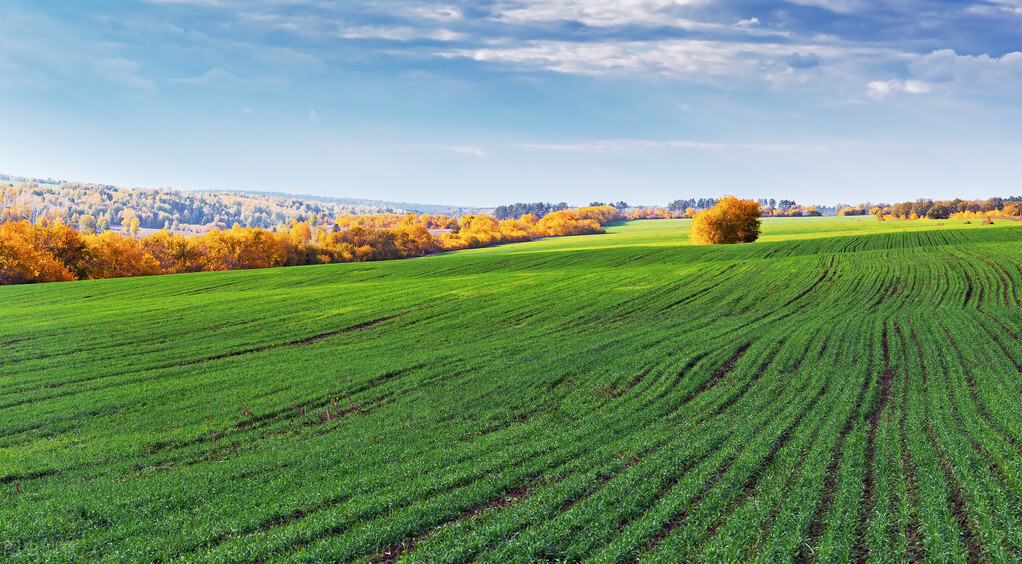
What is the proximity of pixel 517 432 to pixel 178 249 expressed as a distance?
79.5 meters

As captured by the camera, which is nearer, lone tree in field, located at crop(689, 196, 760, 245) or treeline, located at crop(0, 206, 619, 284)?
treeline, located at crop(0, 206, 619, 284)

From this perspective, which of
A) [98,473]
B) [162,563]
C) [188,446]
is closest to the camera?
[162,563]

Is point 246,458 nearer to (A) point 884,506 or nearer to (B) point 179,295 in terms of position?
(A) point 884,506

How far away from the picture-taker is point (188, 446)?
53.1ft

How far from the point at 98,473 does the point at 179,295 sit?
37.6m

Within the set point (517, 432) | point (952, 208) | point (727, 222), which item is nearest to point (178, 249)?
point (517, 432)

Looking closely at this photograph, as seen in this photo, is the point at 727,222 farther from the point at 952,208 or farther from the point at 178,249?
the point at 952,208

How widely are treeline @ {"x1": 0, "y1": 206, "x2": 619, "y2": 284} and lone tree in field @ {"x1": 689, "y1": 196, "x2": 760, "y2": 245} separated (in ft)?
195

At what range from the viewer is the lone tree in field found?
3720 inches

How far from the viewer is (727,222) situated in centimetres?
9444

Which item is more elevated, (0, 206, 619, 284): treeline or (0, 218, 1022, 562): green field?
(0, 206, 619, 284): treeline

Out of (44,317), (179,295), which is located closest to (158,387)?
(44,317)

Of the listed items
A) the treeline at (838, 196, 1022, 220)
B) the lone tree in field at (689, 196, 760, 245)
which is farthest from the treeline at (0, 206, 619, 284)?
the treeline at (838, 196, 1022, 220)

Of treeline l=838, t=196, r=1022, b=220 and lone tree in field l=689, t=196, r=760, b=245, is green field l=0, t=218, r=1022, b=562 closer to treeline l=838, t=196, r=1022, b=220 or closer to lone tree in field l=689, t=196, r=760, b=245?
lone tree in field l=689, t=196, r=760, b=245
